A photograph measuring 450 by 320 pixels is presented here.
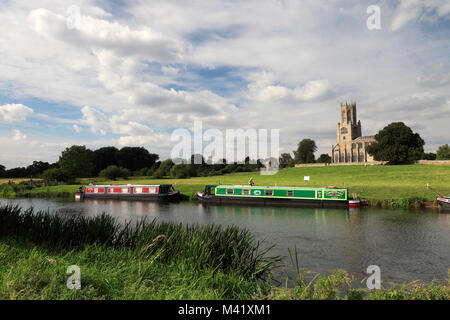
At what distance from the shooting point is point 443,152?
10088 centimetres

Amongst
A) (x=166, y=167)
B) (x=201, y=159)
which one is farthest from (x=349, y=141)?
(x=166, y=167)

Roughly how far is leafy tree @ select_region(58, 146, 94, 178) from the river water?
2039 inches

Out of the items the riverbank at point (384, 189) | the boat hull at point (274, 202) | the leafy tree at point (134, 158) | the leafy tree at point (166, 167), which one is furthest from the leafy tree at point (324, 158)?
the boat hull at point (274, 202)

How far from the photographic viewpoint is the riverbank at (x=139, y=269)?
6340mm

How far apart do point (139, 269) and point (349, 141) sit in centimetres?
12099

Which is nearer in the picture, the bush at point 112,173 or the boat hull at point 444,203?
the boat hull at point 444,203

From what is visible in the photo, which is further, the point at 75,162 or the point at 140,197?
the point at 75,162

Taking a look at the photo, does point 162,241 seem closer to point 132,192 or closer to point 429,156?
point 132,192

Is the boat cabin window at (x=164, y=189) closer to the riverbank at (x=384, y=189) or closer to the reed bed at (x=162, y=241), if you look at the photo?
the riverbank at (x=384, y=189)

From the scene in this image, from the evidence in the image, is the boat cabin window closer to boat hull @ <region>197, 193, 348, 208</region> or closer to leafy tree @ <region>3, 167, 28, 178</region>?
boat hull @ <region>197, 193, 348, 208</region>

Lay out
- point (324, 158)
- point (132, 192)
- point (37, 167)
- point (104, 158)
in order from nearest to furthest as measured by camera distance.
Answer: point (132, 192) → point (37, 167) → point (104, 158) → point (324, 158)

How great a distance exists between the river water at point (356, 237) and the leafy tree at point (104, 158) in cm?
9279
